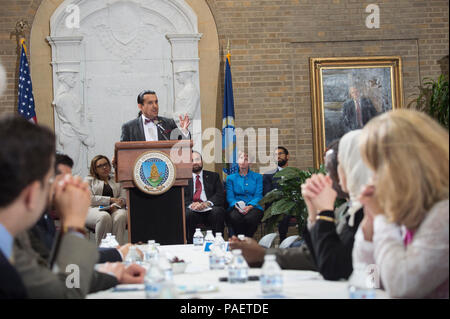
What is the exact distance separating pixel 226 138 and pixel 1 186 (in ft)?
24.1

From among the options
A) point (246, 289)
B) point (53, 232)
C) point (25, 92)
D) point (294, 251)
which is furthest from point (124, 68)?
point (246, 289)

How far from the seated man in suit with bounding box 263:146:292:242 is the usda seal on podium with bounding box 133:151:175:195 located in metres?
2.12

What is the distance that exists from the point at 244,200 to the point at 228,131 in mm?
1402

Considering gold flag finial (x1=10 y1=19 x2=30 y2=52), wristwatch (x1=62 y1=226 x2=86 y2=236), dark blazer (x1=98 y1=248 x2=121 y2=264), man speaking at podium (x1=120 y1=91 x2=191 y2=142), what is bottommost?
dark blazer (x1=98 y1=248 x2=121 y2=264)

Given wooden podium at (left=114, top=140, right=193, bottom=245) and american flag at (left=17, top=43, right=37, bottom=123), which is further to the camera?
american flag at (left=17, top=43, right=37, bottom=123)

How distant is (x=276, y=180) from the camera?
7.95 meters

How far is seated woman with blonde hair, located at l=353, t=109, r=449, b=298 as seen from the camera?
1657mm

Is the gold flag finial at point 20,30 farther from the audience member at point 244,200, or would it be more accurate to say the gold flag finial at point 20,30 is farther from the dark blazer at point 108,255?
the dark blazer at point 108,255

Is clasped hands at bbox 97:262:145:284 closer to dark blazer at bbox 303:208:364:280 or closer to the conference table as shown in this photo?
the conference table

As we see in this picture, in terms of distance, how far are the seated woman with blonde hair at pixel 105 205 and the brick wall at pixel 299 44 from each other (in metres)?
2.45

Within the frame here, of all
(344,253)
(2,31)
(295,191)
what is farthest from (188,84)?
(344,253)

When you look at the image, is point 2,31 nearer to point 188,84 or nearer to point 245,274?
point 188,84

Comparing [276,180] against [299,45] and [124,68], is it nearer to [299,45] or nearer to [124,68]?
[299,45]

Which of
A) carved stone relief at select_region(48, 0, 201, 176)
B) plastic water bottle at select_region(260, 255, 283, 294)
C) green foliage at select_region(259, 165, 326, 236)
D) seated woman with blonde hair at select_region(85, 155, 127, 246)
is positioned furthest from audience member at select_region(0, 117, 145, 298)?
carved stone relief at select_region(48, 0, 201, 176)
